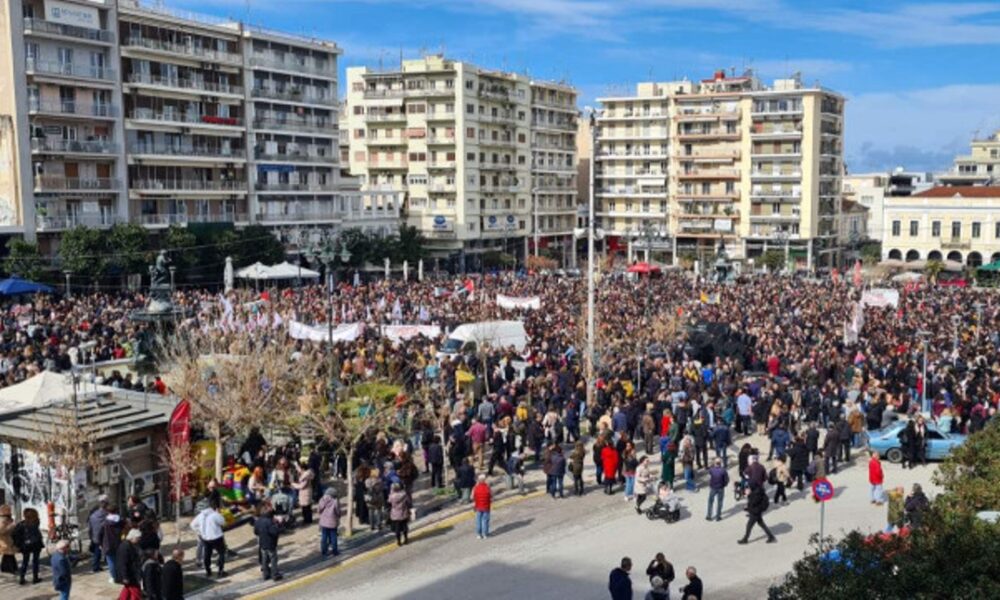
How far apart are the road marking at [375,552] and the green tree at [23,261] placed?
122ft

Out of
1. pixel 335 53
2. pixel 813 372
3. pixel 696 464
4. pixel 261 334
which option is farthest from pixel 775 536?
pixel 335 53

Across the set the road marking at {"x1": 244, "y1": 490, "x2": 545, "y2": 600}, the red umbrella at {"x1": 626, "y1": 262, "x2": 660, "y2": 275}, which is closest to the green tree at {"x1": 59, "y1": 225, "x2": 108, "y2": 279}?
the red umbrella at {"x1": 626, "y1": 262, "x2": 660, "y2": 275}

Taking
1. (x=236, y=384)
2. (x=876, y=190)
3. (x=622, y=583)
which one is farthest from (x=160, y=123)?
(x=876, y=190)

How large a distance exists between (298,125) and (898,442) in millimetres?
56406

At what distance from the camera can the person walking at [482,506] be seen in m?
16.7

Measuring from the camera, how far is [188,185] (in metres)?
62.1

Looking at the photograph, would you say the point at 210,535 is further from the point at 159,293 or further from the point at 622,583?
the point at 159,293

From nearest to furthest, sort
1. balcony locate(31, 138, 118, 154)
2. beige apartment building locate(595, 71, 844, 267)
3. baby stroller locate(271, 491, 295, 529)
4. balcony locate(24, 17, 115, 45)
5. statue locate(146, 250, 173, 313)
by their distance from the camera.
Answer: baby stroller locate(271, 491, 295, 529)
statue locate(146, 250, 173, 313)
balcony locate(24, 17, 115, 45)
balcony locate(31, 138, 118, 154)
beige apartment building locate(595, 71, 844, 267)

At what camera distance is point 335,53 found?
7531 centimetres

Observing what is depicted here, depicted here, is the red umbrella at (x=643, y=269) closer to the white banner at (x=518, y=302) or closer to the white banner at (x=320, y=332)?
the white banner at (x=518, y=302)

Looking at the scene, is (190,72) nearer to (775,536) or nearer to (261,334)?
(261,334)

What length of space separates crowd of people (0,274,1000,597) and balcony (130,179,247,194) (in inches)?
693

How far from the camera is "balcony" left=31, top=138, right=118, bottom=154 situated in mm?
52944

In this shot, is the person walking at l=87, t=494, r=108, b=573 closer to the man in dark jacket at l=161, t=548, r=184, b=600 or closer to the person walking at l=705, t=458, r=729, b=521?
the man in dark jacket at l=161, t=548, r=184, b=600
